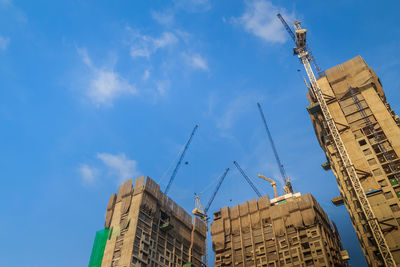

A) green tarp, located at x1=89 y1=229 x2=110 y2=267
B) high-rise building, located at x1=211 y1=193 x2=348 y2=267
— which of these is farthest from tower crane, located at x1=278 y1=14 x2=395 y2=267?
green tarp, located at x1=89 y1=229 x2=110 y2=267

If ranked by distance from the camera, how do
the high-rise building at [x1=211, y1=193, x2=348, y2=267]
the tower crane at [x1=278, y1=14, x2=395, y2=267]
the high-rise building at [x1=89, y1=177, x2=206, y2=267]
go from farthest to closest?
the high-rise building at [x1=211, y1=193, x2=348, y2=267] < the high-rise building at [x1=89, y1=177, x2=206, y2=267] < the tower crane at [x1=278, y1=14, x2=395, y2=267]

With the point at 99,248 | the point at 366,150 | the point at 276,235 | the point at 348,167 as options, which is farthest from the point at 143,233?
the point at 366,150

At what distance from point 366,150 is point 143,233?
69.7m

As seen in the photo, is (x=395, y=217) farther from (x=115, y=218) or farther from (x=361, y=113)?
(x=115, y=218)

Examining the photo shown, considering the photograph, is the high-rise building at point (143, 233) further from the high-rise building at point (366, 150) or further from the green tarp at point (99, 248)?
the high-rise building at point (366, 150)

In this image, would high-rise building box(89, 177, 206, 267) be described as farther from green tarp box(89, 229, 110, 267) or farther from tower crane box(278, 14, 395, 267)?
tower crane box(278, 14, 395, 267)

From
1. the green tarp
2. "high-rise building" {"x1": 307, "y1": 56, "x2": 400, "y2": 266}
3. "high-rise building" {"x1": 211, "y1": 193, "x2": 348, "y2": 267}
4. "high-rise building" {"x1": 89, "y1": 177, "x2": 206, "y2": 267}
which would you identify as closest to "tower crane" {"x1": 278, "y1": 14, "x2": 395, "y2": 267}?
"high-rise building" {"x1": 307, "y1": 56, "x2": 400, "y2": 266}

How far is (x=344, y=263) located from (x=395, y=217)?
36.2 meters

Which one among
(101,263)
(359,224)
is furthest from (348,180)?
(101,263)

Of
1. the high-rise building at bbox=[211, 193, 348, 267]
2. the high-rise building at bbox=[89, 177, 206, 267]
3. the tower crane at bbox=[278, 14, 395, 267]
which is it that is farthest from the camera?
the high-rise building at bbox=[211, 193, 348, 267]

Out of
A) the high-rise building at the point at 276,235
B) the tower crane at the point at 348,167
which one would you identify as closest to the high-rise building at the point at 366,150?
the tower crane at the point at 348,167

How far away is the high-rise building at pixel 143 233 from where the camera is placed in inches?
3780

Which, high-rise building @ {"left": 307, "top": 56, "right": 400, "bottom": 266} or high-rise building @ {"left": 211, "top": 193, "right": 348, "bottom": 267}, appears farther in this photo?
high-rise building @ {"left": 211, "top": 193, "right": 348, "bottom": 267}

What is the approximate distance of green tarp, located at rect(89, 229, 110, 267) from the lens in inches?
3915
